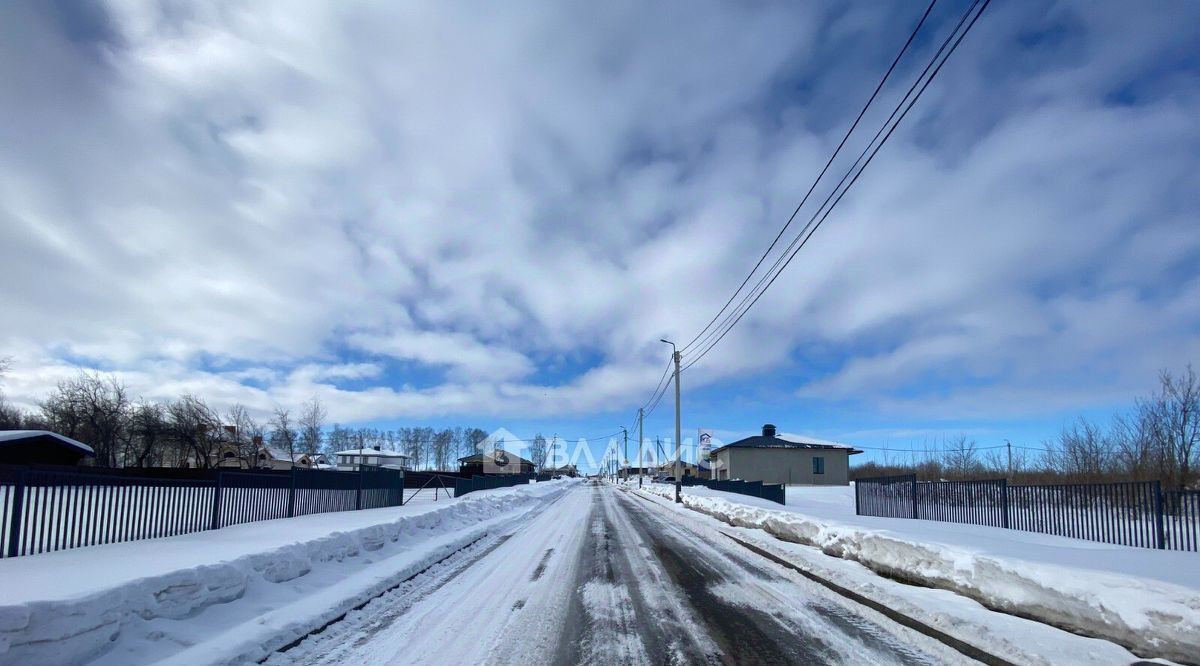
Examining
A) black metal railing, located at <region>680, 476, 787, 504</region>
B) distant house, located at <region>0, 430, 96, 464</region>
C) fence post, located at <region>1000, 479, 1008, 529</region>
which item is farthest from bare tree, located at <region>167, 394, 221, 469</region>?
fence post, located at <region>1000, 479, 1008, 529</region>

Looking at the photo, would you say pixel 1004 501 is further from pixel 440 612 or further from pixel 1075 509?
pixel 440 612

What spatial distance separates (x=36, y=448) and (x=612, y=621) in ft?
145

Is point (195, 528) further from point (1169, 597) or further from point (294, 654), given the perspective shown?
point (1169, 597)

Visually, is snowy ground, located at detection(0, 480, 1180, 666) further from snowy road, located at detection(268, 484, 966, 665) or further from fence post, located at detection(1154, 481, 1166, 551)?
fence post, located at detection(1154, 481, 1166, 551)

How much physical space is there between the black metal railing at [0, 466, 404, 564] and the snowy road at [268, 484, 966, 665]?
4.40 meters

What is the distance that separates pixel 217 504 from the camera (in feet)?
41.3

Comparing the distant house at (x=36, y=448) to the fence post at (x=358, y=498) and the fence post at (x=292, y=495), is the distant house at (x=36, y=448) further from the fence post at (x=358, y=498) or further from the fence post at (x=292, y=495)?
the fence post at (x=292, y=495)

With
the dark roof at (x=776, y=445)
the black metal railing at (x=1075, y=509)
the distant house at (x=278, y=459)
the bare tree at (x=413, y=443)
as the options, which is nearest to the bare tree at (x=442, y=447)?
the bare tree at (x=413, y=443)

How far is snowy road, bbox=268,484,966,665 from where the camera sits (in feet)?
19.6

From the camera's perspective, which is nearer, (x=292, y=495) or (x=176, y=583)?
(x=176, y=583)

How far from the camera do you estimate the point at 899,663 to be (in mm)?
5754

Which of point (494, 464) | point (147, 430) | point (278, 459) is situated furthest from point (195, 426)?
point (494, 464)

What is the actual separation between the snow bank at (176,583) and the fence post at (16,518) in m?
0.36

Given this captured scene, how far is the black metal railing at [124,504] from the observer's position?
804 centimetres
